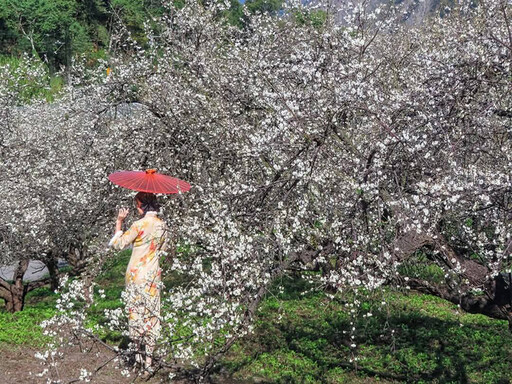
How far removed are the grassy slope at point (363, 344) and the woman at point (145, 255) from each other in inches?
44.9

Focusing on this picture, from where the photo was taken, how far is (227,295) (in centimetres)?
520

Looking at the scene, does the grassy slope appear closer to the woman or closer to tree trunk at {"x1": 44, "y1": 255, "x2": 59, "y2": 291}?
tree trunk at {"x1": 44, "y1": 255, "x2": 59, "y2": 291}

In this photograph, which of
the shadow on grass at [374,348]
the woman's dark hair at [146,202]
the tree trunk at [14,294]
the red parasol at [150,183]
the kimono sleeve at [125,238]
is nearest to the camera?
the red parasol at [150,183]

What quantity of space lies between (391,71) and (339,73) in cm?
234

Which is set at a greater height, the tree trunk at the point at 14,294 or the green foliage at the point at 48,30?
the green foliage at the point at 48,30

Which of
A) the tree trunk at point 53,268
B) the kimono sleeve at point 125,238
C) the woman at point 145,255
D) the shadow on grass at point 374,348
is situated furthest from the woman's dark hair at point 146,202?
the tree trunk at point 53,268

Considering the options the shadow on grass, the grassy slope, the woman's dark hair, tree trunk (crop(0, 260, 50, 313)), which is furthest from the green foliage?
the woman's dark hair

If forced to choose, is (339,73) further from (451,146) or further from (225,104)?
(225,104)

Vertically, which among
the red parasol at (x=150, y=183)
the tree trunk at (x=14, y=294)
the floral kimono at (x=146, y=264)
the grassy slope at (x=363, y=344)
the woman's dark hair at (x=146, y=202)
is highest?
the red parasol at (x=150, y=183)

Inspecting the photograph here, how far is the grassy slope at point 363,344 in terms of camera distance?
A: 21.2 feet

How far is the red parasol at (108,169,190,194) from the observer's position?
564 cm

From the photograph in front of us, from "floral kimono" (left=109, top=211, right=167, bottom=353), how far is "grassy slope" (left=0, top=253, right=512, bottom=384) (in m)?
1.17

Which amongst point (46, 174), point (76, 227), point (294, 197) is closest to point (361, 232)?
point (294, 197)

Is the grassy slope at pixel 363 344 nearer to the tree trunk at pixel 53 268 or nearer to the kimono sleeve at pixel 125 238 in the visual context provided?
the tree trunk at pixel 53 268
